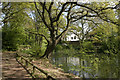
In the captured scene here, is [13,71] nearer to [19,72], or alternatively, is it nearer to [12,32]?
[19,72]

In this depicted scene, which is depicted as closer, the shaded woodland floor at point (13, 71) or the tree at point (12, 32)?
the shaded woodland floor at point (13, 71)

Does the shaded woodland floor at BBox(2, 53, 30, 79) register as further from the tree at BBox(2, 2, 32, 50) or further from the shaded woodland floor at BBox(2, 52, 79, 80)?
the tree at BBox(2, 2, 32, 50)

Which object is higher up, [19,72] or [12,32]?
[12,32]

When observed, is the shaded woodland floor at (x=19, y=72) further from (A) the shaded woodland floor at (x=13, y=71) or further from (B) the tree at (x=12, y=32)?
(B) the tree at (x=12, y=32)

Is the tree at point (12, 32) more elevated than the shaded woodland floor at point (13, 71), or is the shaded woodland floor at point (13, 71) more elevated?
the tree at point (12, 32)

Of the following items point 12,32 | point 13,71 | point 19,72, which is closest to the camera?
point 19,72

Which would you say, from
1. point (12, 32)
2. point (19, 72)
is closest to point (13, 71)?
point (19, 72)

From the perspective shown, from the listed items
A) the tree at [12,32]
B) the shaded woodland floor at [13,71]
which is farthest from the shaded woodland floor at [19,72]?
the tree at [12,32]

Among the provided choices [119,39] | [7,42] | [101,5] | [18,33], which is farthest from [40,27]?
[119,39]

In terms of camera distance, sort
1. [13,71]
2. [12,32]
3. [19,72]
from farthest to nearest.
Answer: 1. [12,32]
2. [13,71]
3. [19,72]

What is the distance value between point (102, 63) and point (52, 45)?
4.67 metres

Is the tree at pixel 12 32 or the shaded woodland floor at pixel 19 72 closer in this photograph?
the shaded woodland floor at pixel 19 72

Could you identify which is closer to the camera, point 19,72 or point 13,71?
point 19,72

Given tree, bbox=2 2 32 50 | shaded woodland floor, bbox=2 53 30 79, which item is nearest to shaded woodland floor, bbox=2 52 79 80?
shaded woodland floor, bbox=2 53 30 79
